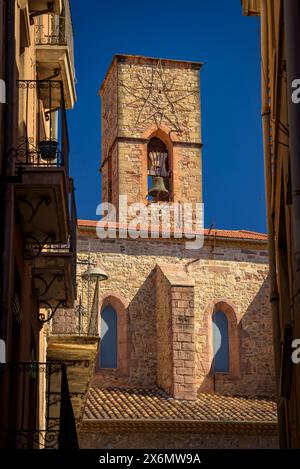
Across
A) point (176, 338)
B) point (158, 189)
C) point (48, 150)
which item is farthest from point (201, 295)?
point (48, 150)

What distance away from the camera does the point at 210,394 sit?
3138 centimetres

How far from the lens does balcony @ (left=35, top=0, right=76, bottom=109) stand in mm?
14000

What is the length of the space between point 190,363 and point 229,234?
493 centimetres

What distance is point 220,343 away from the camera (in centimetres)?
3256

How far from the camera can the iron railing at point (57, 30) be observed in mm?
13695

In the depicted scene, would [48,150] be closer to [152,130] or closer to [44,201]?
[44,201]

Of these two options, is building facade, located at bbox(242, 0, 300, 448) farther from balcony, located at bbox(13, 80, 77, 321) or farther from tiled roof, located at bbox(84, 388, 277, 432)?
tiled roof, located at bbox(84, 388, 277, 432)

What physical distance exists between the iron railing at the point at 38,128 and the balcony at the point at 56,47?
32cm

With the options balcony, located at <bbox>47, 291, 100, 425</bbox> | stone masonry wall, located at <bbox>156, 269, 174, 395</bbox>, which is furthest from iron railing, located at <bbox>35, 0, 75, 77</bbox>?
stone masonry wall, located at <bbox>156, 269, 174, 395</bbox>

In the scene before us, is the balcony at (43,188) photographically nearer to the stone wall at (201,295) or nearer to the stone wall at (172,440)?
the stone wall at (172,440)

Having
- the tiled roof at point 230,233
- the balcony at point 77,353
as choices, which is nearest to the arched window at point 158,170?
the tiled roof at point 230,233

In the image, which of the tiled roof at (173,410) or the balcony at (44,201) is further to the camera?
the tiled roof at (173,410)
